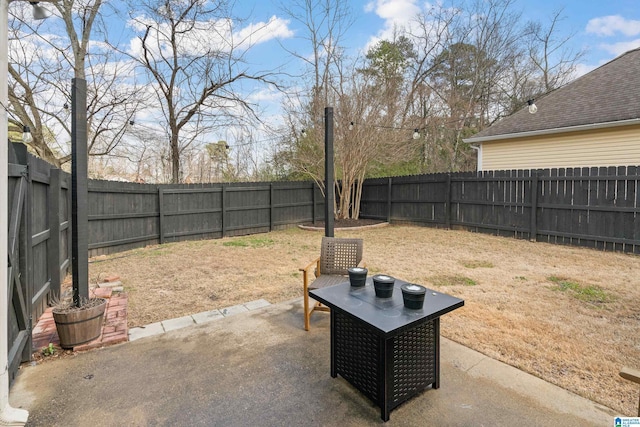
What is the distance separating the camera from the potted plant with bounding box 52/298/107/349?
2.47 metres

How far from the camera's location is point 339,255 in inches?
134

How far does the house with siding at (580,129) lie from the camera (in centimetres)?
748

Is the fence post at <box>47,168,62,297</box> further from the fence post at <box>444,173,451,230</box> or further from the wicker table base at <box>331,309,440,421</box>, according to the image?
the fence post at <box>444,173,451,230</box>

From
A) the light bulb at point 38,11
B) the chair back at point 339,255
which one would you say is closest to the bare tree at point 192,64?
the chair back at point 339,255

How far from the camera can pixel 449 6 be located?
14266 mm

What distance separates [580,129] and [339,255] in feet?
27.0

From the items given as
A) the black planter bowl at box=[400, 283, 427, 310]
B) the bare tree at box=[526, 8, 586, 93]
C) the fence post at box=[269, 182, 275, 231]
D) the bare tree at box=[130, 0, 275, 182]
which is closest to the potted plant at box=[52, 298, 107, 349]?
the black planter bowl at box=[400, 283, 427, 310]

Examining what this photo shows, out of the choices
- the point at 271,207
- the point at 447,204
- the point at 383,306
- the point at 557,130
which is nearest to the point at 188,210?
the point at 271,207

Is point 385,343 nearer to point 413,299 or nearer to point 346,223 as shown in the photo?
point 413,299

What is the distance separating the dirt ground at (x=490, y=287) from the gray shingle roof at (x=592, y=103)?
12.2 ft

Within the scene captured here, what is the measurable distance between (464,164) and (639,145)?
8941mm

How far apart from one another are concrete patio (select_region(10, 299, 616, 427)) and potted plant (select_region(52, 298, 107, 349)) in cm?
17

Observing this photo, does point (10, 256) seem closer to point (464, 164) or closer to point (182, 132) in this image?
point (182, 132)

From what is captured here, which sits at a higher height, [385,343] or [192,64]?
[192,64]
